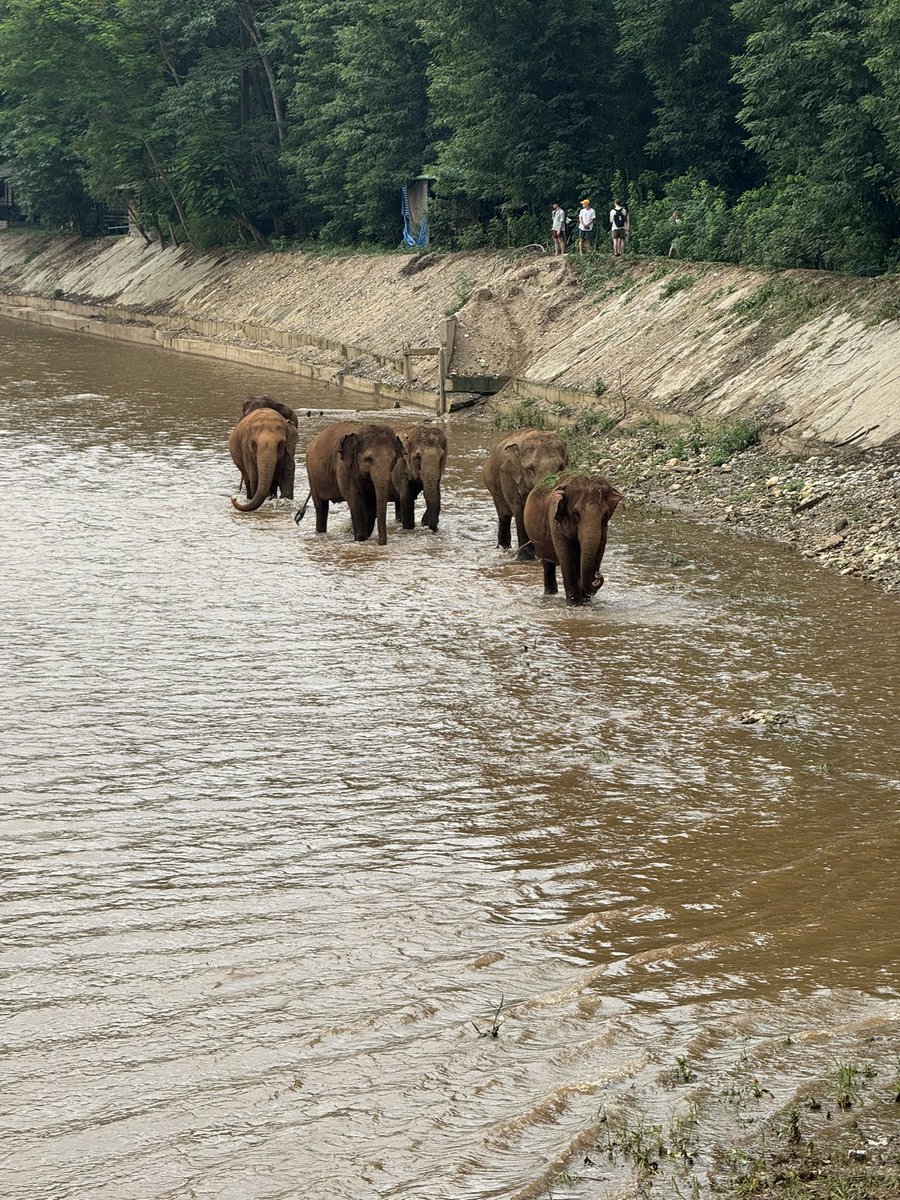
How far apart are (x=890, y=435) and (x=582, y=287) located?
17.0 m

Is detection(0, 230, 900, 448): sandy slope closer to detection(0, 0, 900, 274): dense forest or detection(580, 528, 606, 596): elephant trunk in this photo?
detection(0, 0, 900, 274): dense forest

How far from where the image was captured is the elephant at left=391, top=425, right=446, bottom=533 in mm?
20078

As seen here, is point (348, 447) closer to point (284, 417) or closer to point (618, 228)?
point (284, 417)

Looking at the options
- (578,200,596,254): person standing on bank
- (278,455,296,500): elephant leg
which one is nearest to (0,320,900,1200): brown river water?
(278,455,296,500): elephant leg

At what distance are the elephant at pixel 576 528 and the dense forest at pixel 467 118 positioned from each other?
10982 mm

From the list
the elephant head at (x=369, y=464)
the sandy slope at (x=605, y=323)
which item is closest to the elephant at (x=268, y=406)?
the elephant head at (x=369, y=464)

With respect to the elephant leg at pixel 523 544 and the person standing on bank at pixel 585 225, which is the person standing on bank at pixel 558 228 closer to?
the person standing on bank at pixel 585 225

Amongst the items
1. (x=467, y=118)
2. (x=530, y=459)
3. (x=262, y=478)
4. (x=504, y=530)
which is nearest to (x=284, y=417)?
(x=262, y=478)

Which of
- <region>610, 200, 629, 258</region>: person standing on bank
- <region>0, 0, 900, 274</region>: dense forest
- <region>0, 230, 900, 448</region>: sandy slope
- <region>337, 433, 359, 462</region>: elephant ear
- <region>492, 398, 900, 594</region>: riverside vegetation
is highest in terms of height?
<region>0, 0, 900, 274</region>: dense forest

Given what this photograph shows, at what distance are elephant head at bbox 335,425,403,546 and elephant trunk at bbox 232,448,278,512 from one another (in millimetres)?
2124

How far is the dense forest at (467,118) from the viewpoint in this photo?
91.6 ft

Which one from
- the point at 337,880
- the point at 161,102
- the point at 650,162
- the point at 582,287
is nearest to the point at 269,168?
the point at 161,102

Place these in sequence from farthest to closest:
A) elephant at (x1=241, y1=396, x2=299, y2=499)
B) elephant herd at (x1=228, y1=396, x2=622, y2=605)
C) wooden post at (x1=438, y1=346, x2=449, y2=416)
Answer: wooden post at (x1=438, y1=346, x2=449, y2=416)
elephant at (x1=241, y1=396, x2=299, y2=499)
elephant herd at (x1=228, y1=396, x2=622, y2=605)

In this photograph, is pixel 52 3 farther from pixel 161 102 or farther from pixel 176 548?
pixel 176 548
